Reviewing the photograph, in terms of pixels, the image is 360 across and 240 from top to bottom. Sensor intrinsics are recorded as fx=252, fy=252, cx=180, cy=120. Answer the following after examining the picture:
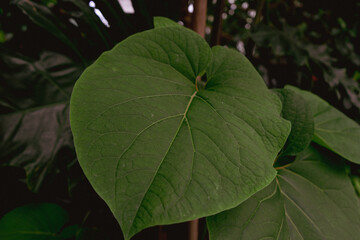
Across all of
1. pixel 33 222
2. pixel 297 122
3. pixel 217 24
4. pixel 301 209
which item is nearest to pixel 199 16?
pixel 217 24

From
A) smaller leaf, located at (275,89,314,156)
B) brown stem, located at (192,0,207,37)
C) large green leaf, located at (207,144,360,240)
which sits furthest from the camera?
brown stem, located at (192,0,207,37)

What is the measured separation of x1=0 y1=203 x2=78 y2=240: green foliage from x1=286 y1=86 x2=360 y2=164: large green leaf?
2.23ft

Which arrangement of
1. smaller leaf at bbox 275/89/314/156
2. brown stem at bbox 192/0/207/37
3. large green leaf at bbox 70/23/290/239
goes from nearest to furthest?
large green leaf at bbox 70/23/290/239
smaller leaf at bbox 275/89/314/156
brown stem at bbox 192/0/207/37

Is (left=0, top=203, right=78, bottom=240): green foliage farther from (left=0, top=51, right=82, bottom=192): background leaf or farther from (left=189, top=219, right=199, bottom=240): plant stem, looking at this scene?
(left=189, top=219, right=199, bottom=240): plant stem

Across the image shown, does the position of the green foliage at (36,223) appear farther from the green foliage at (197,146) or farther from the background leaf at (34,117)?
the green foliage at (197,146)

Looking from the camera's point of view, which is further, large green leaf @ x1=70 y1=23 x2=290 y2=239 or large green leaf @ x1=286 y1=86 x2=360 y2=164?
large green leaf @ x1=286 y1=86 x2=360 y2=164

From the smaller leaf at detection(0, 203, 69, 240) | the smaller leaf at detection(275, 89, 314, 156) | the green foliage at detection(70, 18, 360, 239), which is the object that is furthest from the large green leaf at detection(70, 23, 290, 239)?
the smaller leaf at detection(0, 203, 69, 240)

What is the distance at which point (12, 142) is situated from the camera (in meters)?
0.50

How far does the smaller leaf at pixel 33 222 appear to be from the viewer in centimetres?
60

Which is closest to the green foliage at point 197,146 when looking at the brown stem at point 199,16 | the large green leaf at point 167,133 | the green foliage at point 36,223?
the large green leaf at point 167,133

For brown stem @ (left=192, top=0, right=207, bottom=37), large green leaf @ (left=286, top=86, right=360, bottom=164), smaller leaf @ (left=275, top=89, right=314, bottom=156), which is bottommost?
large green leaf @ (left=286, top=86, right=360, bottom=164)

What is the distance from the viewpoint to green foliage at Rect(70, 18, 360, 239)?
281mm

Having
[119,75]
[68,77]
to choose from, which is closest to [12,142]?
[68,77]

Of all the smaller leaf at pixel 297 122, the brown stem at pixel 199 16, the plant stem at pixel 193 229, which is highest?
the brown stem at pixel 199 16
